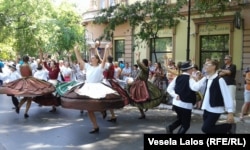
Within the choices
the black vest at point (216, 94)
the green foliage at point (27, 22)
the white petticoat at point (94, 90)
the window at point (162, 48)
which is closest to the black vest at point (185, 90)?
the black vest at point (216, 94)

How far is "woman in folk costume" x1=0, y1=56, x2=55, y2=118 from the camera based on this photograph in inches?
426

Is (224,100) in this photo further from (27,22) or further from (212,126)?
(27,22)

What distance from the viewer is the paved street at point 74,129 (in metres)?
7.77

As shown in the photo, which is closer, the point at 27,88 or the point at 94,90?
the point at 94,90

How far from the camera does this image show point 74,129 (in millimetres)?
9359

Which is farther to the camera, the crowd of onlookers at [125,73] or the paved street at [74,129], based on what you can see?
the crowd of onlookers at [125,73]

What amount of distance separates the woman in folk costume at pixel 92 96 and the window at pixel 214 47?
11.9 m

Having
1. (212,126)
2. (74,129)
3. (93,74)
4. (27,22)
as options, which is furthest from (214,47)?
(27,22)

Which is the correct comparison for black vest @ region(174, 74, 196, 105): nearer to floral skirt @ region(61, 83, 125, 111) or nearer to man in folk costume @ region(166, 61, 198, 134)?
man in folk costume @ region(166, 61, 198, 134)

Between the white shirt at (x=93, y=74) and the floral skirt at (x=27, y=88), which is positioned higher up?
the white shirt at (x=93, y=74)

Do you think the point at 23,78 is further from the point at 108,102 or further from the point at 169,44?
the point at 169,44

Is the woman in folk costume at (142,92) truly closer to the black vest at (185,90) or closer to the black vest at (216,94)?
the black vest at (185,90)

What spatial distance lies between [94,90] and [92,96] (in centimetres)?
23

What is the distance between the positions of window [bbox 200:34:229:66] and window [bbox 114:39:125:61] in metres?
7.03
